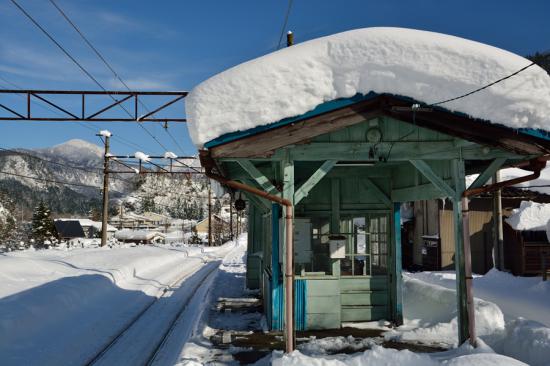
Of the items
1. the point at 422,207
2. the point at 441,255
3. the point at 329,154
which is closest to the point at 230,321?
the point at 329,154

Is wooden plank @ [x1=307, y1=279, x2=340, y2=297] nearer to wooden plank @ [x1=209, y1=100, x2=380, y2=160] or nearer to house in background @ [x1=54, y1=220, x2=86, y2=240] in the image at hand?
wooden plank @ [x1=209, y1=100, x2=380, y2=160]

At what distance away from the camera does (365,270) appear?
36.0 ft

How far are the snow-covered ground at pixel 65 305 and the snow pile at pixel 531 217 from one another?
15724 mm

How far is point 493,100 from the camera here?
7422 millimetres

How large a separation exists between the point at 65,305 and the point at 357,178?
8.59 m

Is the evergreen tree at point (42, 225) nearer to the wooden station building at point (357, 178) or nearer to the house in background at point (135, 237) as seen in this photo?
the house in background at point (135, 237)

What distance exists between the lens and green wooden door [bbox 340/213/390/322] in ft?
35.3

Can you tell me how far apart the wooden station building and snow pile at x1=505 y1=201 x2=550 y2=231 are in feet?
40.4

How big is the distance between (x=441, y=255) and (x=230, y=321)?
1527 centimetres

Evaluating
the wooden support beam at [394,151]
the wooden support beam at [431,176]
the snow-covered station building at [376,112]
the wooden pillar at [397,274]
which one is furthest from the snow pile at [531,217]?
the wooden support beam at [431,176]

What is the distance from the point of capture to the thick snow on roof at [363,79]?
7219 mm

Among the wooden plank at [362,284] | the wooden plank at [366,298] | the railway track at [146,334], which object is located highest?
the wooden plank at [362,284]

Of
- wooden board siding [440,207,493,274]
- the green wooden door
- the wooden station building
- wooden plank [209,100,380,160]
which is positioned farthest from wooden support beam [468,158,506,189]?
wooden board siding [440,207,493,274]

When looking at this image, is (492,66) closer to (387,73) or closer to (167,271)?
(387,73)
